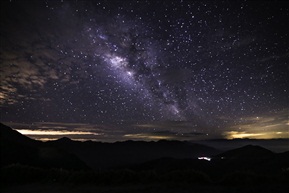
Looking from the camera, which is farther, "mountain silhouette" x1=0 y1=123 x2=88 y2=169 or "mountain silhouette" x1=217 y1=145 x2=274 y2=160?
"mountain silhouette" x1=217 y1=145 x2=274 y2=160

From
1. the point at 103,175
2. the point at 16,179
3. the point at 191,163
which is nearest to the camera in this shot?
the point at 103,175

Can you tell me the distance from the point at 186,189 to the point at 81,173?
6893 millimetres

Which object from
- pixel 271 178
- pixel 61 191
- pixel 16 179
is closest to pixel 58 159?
pixel 16 179

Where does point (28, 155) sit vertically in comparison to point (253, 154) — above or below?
above

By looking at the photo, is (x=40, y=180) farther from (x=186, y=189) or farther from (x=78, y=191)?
(x=186, y=189)

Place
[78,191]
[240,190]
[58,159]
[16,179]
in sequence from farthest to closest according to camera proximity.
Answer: [58,159]
[16,179]
[78,191]
[240,190]

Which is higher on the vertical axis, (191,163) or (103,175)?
(103,175)

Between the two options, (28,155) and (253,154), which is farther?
(253,154)

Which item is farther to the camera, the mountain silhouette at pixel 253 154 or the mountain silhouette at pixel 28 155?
the mountain silhouette at pixel 253 154

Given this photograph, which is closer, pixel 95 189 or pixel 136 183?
pixel 95 189

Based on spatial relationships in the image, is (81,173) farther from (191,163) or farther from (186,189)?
(191,163)

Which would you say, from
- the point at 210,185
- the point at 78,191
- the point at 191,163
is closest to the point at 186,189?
the point at 210,185

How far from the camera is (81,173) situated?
14297 mm

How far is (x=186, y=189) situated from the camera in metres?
11.3
